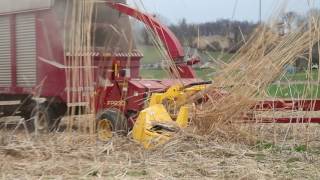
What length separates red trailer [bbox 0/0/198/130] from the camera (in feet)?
32.4

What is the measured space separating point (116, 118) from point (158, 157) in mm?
2440

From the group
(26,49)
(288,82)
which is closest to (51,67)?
(26,49)

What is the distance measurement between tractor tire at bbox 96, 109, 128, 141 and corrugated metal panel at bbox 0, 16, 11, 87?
12.7 feet

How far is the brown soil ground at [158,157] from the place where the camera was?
19.5 feet

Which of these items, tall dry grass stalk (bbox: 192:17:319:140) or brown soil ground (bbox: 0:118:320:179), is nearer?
brown soil ground (bbox: 0:118:320:179)

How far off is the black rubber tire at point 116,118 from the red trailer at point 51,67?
30 millimetres

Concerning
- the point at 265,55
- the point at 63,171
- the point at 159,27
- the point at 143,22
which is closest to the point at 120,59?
the point at 159,27

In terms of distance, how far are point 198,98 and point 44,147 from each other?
2103 millimetres

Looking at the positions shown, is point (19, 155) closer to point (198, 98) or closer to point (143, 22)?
point (198, 98)

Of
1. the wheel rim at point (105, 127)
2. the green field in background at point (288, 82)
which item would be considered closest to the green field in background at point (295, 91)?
the green field in background at point (288, 82)

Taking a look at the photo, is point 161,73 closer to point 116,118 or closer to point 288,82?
point 116,118

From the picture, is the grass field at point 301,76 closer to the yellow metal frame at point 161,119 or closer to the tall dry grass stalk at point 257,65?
the tall dry grass stalk at point 257,65

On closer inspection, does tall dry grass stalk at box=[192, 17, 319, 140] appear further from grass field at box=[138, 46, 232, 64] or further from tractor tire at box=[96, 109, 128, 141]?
tractor tire at box=[96, 109, 128, 141]

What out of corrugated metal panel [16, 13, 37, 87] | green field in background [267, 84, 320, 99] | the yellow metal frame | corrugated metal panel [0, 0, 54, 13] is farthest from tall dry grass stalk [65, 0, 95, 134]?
corrugated metal panel [16, 13, 37, 87]
